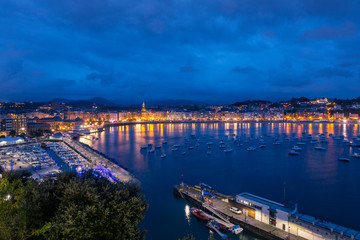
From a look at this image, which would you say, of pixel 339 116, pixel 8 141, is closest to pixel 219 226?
pixel 8 141

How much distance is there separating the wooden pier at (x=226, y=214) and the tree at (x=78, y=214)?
151 inches

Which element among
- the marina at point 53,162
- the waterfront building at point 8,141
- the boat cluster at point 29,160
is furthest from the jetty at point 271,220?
the waterfront building at point 8,141

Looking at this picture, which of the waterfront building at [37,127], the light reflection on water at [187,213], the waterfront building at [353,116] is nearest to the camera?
the light reflection on water at [187,213]

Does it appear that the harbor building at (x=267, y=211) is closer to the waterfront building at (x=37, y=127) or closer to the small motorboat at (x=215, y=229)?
the small motorboat at (x=215, y=229)

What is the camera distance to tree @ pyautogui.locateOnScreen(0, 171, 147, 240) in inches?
103

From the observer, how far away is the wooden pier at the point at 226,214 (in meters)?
5.73

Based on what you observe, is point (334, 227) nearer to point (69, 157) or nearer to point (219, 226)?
point (219, 226)

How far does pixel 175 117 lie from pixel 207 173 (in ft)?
170

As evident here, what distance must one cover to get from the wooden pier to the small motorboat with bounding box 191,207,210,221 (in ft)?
0.73

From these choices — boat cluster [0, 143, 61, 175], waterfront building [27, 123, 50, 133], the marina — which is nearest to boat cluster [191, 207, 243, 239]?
the marina

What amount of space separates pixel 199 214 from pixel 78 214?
502 cm

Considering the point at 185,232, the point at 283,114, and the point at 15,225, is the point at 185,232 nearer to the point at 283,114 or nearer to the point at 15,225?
the point at 15,225

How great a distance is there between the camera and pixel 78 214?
2604 mm

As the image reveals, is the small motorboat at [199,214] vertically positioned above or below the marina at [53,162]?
below
